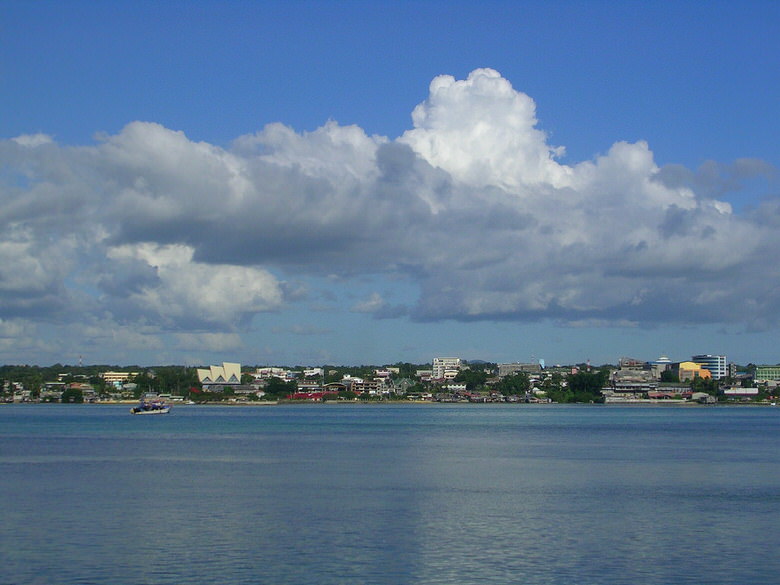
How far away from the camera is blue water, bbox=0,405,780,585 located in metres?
28.0

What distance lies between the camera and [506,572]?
27516mm

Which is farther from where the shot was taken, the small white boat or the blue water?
the small white boat

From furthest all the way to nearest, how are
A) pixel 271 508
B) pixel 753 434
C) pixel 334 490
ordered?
1. pixel 753 434
2. pixel 334 490
3. pixel 271 508

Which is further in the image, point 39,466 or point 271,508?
point 39,466

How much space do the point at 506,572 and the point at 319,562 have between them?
212 inches

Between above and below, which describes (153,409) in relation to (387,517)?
below

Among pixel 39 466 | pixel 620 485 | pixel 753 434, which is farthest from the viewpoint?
pixel 753 434

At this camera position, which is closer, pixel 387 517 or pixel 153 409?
pixel 387 517

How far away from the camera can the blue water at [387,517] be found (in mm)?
28047

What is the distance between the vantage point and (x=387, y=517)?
37.7 meters

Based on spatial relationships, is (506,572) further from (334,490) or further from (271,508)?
(334,490)

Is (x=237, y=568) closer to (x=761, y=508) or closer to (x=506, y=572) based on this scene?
(x=506, y=572)

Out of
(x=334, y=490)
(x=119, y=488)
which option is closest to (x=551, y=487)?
(x=334, y=490)

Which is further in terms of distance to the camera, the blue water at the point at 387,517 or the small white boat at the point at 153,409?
the small white boat at the point at 153,409
